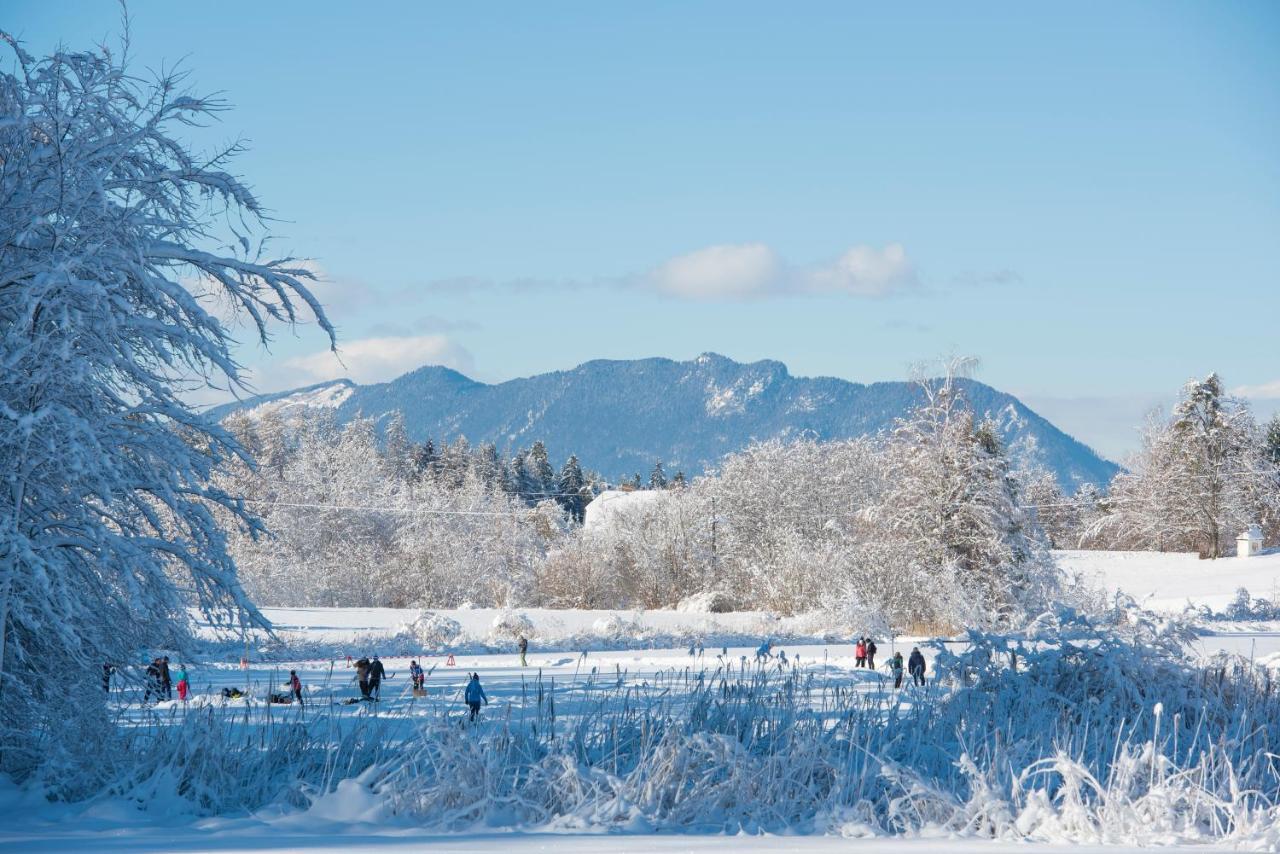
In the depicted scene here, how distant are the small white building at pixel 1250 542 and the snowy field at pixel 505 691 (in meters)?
1.93

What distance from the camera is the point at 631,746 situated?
381 inches

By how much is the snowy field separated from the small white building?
1925 mm

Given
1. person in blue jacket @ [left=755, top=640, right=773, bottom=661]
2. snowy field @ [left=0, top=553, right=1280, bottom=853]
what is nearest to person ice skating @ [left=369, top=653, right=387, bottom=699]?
snowy field @ [left=0, top=553, right=1280, bottom=853]

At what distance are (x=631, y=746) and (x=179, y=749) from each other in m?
3.52

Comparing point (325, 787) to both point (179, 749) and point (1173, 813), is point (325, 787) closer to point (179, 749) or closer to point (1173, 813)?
point (179, 749)

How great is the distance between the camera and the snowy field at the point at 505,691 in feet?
25.7

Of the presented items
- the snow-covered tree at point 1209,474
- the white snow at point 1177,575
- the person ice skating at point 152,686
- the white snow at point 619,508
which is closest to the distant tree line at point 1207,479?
the snow-covered tree at point 1209,474

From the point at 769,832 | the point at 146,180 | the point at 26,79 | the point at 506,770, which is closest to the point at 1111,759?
the point at 769,832

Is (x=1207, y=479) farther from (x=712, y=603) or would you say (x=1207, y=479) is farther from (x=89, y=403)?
(x=89, y=403)

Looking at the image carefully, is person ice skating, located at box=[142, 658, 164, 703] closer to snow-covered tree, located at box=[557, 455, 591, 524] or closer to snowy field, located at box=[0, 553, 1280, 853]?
snowy field, located at box=[0, 553, 1280, 853]

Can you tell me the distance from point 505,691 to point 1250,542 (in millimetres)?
43730

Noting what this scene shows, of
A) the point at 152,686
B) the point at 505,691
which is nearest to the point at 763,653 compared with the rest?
the point at 505,691

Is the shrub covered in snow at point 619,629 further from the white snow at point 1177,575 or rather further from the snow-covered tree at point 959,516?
the white snow at point 1177,575

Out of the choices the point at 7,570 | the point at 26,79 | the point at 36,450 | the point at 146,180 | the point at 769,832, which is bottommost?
the point at 769,832
